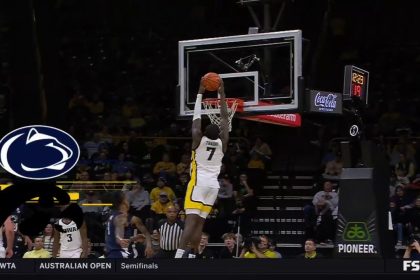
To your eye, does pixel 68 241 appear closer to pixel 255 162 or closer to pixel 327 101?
pixel 327 101

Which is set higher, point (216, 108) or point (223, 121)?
point (216, 108)

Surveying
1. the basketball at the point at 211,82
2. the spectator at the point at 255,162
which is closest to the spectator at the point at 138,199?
the spectator at the point at 255,162

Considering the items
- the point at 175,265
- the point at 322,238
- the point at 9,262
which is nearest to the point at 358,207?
the point at 175,265

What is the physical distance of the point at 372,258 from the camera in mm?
13203

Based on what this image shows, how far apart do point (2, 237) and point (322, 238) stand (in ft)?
17.4

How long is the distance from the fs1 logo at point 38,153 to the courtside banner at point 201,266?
25.2 ft

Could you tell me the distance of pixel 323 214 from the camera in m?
20.4

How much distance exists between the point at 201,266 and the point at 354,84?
4.02 meters

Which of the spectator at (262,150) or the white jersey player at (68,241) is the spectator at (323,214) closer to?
the spectator at (262,150)

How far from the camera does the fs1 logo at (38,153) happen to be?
67.8ft

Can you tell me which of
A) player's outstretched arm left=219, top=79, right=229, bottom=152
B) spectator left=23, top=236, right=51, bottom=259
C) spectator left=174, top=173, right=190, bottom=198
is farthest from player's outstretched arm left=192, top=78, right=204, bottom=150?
spectator left=174, top=173, right=190, bottom=198

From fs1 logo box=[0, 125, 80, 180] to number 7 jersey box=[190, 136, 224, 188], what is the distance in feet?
20.2

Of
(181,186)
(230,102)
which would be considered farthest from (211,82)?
(181,186)

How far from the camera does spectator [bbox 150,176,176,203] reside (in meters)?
22.2
